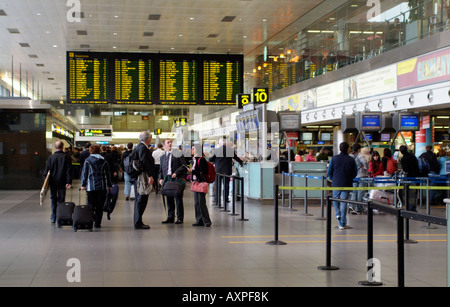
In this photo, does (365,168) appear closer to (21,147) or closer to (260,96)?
(260,96)

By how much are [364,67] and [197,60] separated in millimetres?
5833

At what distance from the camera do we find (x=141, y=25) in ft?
70.6

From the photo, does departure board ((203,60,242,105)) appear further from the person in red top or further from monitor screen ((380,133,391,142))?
the person in red top

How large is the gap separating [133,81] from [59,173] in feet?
28.6

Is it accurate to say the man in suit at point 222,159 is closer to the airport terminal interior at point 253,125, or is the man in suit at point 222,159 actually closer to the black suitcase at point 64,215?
the airport terminal interior at point 253,125

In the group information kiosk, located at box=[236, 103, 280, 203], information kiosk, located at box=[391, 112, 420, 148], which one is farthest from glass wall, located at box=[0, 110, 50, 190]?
information kiosk, located at box=[391, 112, 420, 148]

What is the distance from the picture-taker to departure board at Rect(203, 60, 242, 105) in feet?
70.2

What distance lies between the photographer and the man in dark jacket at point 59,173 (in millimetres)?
12703

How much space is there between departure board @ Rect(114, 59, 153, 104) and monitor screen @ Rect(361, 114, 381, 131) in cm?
758

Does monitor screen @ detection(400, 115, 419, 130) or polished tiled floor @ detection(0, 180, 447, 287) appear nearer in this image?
polished tiled floor @ detection(0, 180, 447, 287)

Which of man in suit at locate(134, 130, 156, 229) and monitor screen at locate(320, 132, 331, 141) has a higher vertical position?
monitor screen at locate(320, 132, 331, 141)

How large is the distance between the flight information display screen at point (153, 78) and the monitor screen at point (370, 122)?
5.40 meters

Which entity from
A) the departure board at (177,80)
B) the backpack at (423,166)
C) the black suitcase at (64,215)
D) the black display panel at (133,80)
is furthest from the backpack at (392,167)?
the black suitcase at (64,215)

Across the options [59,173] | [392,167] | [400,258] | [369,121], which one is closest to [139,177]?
[59,173]
